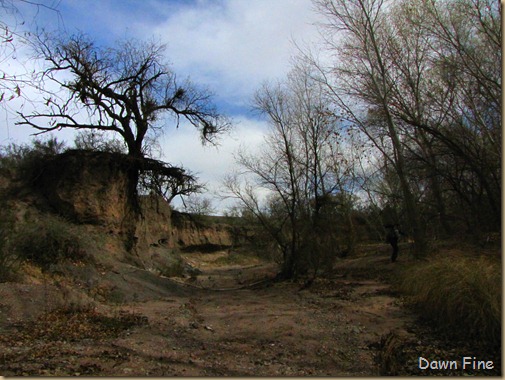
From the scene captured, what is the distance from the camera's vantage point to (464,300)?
23.0 ft

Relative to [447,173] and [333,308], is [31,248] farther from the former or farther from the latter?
[447,173]

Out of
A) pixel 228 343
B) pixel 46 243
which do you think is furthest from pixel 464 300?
pixel 46 243

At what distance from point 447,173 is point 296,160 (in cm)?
631

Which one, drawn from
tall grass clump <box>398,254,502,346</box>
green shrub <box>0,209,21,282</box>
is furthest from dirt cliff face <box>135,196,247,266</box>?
tall grass clump <box>398,254,502,346</box>

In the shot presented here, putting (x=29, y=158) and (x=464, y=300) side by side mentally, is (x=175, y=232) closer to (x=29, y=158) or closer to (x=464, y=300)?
(x=29, y=158)

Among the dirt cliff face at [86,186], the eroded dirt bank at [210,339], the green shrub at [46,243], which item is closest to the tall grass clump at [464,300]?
the eroded dirt bank at [210,339]

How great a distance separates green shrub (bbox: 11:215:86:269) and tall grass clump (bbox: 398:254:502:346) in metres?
9.75

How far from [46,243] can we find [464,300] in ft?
35.2

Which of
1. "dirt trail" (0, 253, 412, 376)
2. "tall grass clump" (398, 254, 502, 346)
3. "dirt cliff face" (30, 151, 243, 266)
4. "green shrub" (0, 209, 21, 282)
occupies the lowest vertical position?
"dirt trail" (0, 253, 412, 376)

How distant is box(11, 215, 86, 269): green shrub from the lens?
11.4m

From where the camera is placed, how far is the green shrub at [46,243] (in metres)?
11.4

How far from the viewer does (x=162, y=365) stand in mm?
5578

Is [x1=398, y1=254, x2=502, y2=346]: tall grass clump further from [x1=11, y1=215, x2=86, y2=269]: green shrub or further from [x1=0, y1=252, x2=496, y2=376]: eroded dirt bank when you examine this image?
[x1=11, y1=215, x2=86, y2=269]: green shrub

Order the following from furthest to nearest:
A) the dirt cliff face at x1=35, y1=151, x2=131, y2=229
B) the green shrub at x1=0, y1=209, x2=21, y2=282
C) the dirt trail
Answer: the dirt cliff face at x1=35, y1=151, x2=131, y2=229
the green shrub at x1=0, y1=209, x2=21, y2=282
the dirt trail
